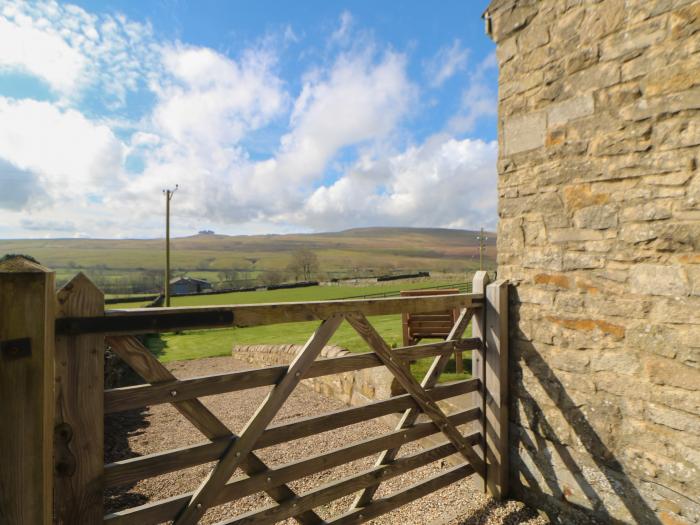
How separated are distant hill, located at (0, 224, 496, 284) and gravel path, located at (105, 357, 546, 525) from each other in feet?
189

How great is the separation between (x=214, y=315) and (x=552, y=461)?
3006 mm

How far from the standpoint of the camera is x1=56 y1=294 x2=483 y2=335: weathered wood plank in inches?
73.4

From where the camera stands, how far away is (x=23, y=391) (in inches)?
57.9

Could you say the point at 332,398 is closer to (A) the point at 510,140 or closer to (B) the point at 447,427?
(B) the point at 447,427

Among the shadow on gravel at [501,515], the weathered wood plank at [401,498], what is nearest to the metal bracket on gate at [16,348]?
the weathered wood plank at [401,498]

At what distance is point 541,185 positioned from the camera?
3301 mm

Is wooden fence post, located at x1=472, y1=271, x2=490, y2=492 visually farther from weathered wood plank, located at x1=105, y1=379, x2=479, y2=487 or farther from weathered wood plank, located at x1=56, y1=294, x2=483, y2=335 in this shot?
weathered wood plank, located at x1=56, y1=294, x2=483, y2=335

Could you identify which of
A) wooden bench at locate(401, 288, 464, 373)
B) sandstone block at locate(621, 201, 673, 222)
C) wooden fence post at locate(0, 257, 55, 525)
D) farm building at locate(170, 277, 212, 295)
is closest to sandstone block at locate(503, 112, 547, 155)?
sandstone block at locate(621, 201, 673, 222)

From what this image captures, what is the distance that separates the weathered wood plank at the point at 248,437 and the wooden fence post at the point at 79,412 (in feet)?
1.47

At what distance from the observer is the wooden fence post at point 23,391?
143cm

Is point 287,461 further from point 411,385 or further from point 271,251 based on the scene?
point 271,251

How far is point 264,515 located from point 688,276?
3.06m

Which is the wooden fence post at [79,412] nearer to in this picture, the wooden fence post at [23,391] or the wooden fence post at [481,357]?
the wooden fence post at [23,391]

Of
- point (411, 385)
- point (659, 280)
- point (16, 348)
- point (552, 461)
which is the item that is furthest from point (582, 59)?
point (16, 348)
